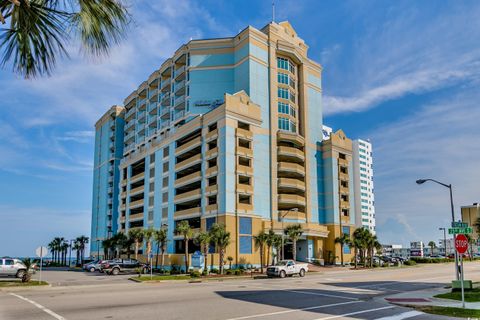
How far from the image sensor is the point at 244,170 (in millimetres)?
62906

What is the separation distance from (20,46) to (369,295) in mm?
23490

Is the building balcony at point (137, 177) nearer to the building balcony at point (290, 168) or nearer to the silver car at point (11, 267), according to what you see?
the building balcony at point (290, 168)

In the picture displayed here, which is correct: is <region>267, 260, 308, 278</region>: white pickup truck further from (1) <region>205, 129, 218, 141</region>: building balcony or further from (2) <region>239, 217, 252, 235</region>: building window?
(1) <region>205, 129, 218, 141</region>: building balcony

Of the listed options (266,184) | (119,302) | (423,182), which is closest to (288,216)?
(266,184)

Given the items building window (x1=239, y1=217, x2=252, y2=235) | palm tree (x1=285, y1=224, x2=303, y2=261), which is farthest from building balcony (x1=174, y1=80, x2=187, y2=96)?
palm tree (x1=285, y1=224, x2=303, y2=261)

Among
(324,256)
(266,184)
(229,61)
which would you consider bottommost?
(324,256)

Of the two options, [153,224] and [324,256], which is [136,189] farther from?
[324,256]

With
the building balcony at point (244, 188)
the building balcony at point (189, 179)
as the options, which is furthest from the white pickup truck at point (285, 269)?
the building balcony at point (189, 179)

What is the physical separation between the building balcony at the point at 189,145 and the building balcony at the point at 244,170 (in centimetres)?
864

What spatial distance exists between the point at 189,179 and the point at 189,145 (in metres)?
5.82

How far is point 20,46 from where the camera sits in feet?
20.6

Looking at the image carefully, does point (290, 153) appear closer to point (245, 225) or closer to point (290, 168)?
point (290, 168)

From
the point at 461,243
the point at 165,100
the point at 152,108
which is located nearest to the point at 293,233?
the point at 461,243

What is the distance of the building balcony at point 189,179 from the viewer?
6581 centimetres
